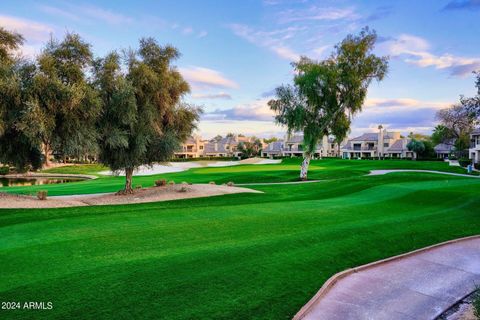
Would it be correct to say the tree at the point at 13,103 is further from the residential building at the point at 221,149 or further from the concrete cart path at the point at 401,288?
the residential building at the point at 221,149

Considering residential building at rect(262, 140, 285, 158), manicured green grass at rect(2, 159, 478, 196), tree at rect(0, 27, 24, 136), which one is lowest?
manicured green grass at rect(2, 159, 478, 196)

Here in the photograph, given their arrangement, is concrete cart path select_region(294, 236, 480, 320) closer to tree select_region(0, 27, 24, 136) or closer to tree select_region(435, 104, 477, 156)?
tree select_region(0, 27, 24, 136)

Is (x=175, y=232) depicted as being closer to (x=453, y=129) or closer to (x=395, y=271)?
(x=395, y=271)

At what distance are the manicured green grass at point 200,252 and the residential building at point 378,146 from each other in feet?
302

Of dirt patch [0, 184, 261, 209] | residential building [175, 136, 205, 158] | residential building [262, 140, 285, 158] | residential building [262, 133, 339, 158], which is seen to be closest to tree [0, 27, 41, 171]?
dirt patch [0, 184, 261, 209]

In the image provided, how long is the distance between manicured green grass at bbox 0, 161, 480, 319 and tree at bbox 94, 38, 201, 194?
5499 millimetres

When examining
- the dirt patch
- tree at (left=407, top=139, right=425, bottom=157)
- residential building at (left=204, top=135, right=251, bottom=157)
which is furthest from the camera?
residential building at (left=204, top=135, right=251, bottom=157)

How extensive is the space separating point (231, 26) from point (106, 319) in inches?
922

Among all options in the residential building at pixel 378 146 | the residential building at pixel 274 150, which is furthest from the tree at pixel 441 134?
the residential building at pixel 274 150

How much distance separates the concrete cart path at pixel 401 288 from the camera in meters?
6.25

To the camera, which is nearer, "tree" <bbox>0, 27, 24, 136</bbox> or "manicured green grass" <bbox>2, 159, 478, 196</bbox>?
"tree" <bbox>0, 27, 24, 136</bbox>

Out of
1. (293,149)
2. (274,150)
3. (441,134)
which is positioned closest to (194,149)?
(274,150)

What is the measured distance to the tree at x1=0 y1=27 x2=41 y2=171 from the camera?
53.9 ft

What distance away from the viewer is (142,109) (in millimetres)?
20781
